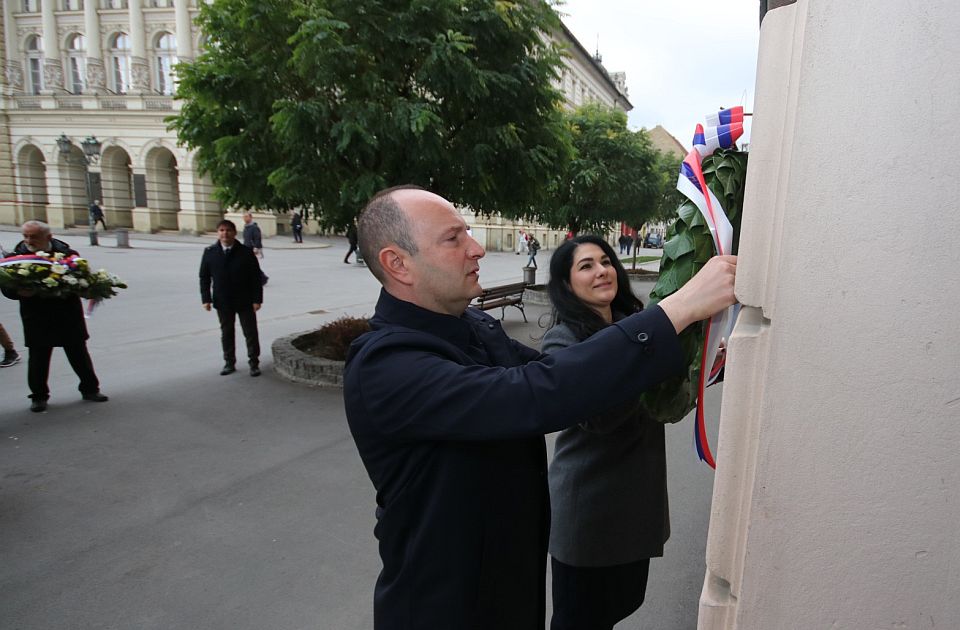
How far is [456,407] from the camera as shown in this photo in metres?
1.13

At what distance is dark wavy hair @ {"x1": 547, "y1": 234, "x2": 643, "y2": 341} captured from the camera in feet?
6.89

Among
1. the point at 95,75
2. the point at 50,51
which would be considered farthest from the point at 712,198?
the point at 50,51

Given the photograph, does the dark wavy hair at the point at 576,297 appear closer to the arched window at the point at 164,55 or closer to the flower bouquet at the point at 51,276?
the flower bouquet at the point at 51,276

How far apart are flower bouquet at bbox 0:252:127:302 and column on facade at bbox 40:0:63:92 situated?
35655 mm

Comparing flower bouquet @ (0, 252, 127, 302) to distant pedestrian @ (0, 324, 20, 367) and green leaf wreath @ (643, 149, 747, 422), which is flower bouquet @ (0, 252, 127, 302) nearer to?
distant pedestrian @ (0, 324, 20, 367)

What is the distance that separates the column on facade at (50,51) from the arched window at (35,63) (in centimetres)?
121

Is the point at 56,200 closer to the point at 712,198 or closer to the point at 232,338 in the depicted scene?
the point at 232,338

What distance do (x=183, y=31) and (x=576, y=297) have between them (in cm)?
3689

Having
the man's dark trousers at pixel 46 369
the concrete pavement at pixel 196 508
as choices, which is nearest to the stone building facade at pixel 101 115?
the concrete pavement at pixel 196 508

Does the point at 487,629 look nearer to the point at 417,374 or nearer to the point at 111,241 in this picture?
the point at 417,374

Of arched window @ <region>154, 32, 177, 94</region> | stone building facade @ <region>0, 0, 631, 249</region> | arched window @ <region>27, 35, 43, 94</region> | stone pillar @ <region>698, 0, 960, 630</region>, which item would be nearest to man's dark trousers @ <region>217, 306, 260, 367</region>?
stone pillar @ <region>698, 0, 960, 630</region>

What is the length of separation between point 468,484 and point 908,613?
0.80 metres

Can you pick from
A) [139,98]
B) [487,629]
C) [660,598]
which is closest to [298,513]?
[660,598]

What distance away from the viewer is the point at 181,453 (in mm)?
4781
